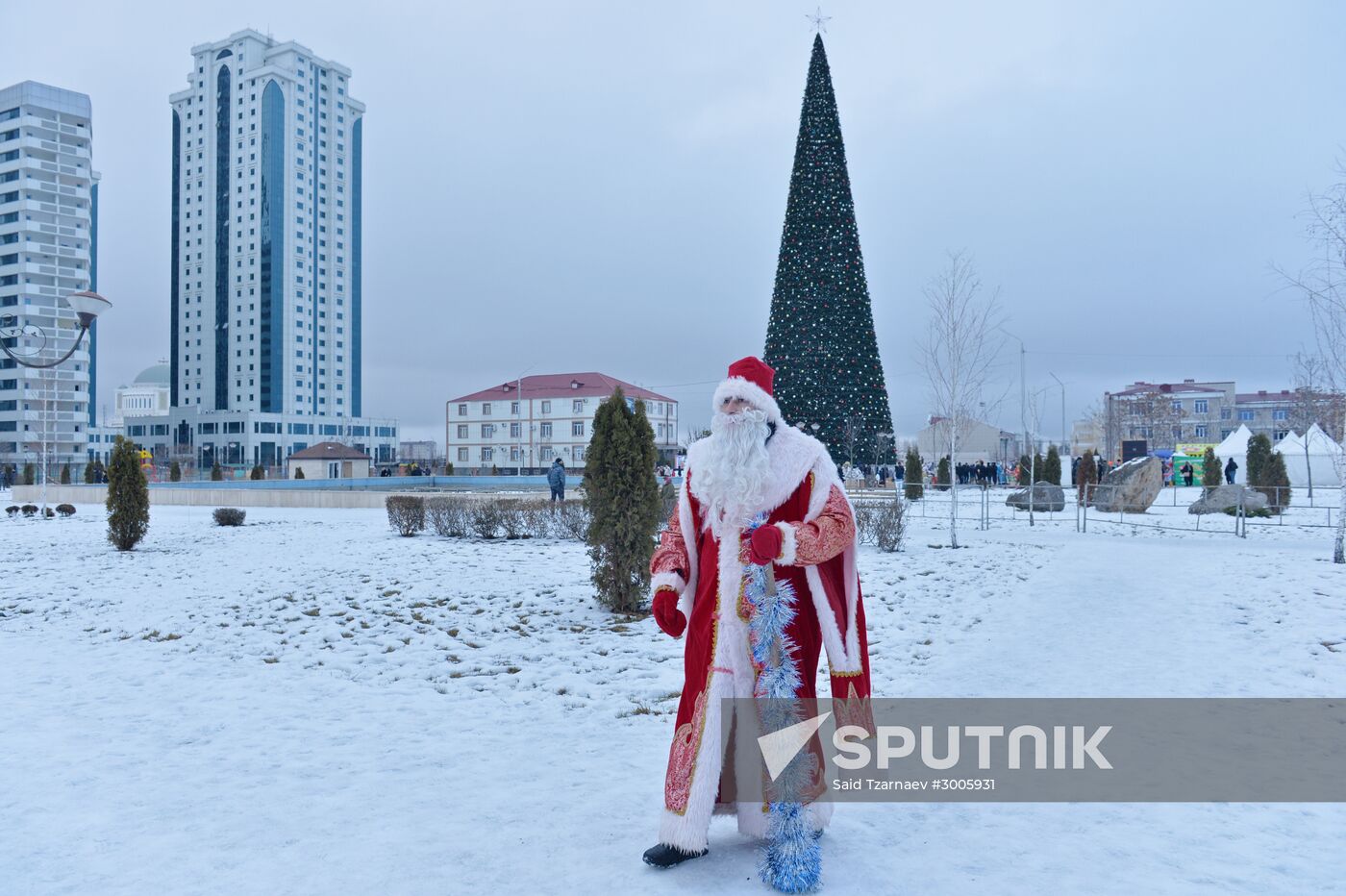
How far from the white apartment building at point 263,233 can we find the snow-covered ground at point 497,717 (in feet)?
288

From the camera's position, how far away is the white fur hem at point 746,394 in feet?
10.7

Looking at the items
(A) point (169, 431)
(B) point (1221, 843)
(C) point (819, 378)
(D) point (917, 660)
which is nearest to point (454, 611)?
(D) point (917, 660)

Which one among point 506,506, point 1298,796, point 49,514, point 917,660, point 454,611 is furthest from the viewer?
point 49,514

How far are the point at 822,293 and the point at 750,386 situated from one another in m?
20.1

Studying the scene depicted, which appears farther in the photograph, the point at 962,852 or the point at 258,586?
the point at 258,586

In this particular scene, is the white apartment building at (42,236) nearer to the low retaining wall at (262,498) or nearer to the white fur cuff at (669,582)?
the low retaining wall at (262,498)

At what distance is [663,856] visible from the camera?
3.10 m

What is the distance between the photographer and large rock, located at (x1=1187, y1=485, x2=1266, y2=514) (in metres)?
19.6

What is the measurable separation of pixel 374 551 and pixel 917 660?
360 inches

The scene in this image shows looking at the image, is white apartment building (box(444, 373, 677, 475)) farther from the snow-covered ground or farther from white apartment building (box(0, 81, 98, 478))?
the snow-covered ground

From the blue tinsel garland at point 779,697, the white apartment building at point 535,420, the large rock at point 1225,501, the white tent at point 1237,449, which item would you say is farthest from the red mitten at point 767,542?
the white apartment building at point 535,420

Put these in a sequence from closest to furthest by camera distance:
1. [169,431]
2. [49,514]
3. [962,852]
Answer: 1. [962,852]
2. [49,514]
3. [169,431]

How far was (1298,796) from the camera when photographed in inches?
152

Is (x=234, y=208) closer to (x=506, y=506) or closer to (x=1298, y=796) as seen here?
(x=506, y=506)
